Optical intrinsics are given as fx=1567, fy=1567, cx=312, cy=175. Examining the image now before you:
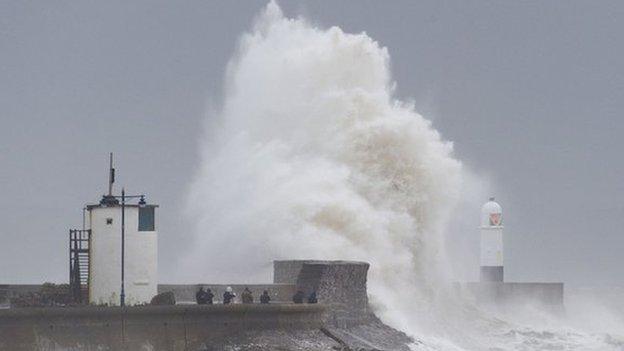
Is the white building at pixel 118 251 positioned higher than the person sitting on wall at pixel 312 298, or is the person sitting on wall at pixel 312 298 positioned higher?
the white building at pixel 118 251

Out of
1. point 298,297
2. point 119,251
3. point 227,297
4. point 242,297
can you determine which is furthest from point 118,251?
point 298,297

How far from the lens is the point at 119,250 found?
753 inches

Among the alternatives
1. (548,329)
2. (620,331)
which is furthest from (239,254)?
(620,331)

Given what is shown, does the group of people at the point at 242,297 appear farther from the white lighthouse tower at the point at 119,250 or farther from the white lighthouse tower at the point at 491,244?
the white lighthouse tower at the point at 491,244

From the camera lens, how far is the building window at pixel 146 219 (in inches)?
757

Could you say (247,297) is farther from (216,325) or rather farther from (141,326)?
(141,326)

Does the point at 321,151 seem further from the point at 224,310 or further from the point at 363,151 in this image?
the point at 224,310

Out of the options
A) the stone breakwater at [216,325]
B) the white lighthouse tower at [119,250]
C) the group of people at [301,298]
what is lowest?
the stone breakwater at [216,325]

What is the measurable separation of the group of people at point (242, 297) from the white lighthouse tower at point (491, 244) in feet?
55.1

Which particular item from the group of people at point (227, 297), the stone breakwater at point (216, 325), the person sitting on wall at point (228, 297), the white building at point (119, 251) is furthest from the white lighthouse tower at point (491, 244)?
the white building at point (119, 251)

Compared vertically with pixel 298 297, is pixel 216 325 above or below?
below

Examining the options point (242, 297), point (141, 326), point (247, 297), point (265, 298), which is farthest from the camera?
point (242, 297)

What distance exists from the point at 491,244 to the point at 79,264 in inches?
811

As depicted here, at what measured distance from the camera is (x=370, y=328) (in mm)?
23672
